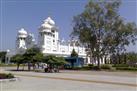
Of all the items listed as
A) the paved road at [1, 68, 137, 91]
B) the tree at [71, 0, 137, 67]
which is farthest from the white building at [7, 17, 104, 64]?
the paved road at [1, 68, 137, 91]

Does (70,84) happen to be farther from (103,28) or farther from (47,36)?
(47,36)

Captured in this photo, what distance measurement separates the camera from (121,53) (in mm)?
61031

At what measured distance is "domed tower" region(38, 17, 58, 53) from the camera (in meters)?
120

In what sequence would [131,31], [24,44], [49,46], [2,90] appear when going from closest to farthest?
[2,90] < [131,31] < [49,46] < [24,44]

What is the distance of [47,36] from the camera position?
12312cm

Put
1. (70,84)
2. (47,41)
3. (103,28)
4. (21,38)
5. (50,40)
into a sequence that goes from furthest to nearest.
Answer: (21,38) < (50,40) < (47,41) < (103,28) < (70,84)

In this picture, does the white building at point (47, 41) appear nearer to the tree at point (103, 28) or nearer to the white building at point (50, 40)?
the white building at point (50, 40)

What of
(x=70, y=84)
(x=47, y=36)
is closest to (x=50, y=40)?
(x=47, y=36)

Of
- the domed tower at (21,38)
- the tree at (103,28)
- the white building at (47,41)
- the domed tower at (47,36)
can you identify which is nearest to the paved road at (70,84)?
the tree at (103,28)

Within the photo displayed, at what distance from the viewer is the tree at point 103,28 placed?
5478 centimetres

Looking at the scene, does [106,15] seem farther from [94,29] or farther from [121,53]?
[121,53]

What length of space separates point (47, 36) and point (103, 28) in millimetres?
69542

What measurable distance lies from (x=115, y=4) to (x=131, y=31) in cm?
564

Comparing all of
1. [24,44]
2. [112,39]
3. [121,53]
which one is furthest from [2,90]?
[24,44]
